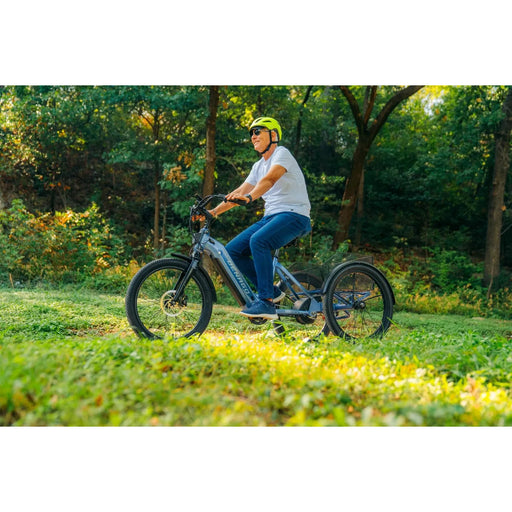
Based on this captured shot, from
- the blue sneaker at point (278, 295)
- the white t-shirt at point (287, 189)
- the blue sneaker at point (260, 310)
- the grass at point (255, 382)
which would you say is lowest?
the grass at point (255, 382)

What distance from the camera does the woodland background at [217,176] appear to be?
7.95 m

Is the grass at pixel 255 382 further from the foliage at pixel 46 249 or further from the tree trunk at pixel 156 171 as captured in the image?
the tree trunk at pixel 156 171

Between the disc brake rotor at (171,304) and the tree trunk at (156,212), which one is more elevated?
the tree trunk at (156,212)

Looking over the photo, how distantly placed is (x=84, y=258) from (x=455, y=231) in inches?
372

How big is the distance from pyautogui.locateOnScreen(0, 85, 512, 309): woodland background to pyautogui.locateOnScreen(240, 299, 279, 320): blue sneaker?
399 centimetres

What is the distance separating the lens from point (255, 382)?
2475 mm

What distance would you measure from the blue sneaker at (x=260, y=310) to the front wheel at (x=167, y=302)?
0.31 meters

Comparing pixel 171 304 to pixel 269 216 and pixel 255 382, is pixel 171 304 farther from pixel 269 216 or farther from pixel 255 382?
pixel 255 382

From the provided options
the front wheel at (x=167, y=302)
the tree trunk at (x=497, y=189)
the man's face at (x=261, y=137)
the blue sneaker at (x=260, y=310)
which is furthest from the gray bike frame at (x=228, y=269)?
the tree trunk at (x=497, y=189)

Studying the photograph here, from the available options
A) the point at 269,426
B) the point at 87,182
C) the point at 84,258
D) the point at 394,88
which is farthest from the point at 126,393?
the point at 394,88

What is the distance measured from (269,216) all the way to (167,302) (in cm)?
107

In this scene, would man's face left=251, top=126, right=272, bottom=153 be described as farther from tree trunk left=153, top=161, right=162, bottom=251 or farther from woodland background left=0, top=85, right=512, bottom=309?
tree trunk left=153, top=161, right=162, bottom=251

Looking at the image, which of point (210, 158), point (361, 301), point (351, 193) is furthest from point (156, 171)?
point (361, 301)

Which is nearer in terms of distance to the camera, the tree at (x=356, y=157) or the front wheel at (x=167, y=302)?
the front wheel at (x=167, y=302)
